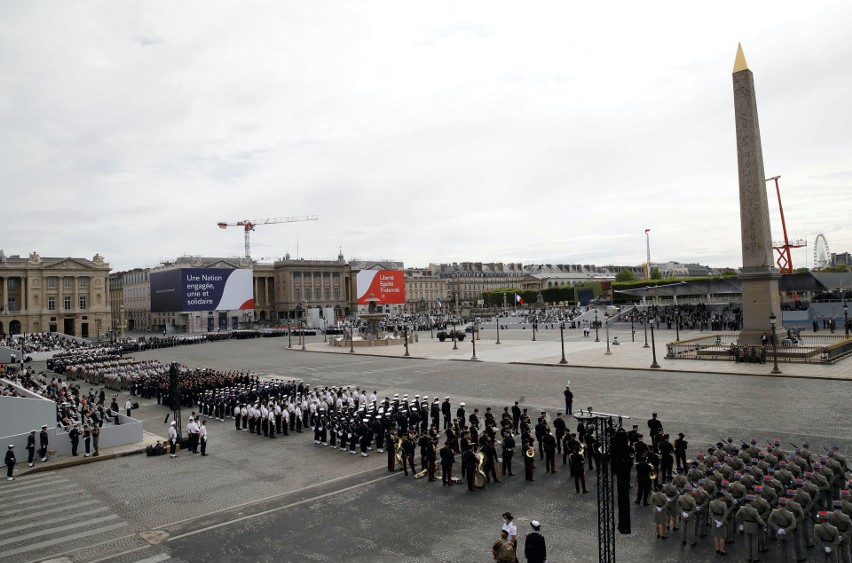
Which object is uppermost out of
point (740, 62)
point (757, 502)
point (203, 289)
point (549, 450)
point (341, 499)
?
point (740, 62)

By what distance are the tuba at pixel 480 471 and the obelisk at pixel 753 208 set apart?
26.9m

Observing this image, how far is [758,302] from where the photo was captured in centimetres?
3378

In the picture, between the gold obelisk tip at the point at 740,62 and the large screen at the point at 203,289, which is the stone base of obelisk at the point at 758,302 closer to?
the gold obelisk tip at the point at 740,62

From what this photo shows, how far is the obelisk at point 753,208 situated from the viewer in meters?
32.7

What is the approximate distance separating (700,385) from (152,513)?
2379 cm

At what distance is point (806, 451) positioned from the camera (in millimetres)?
A: 11695

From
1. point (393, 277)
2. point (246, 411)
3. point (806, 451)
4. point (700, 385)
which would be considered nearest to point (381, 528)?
point (806, 451)

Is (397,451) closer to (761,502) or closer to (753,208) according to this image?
(761,502)

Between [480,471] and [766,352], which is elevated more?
[766,352]

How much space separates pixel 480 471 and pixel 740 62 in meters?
31.9

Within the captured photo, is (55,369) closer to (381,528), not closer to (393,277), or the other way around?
(381,528)

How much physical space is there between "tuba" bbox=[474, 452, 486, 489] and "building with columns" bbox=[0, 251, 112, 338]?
98901 mm

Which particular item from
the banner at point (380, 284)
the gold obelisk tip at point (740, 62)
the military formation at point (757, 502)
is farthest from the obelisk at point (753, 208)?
the banner at point (380, 284)

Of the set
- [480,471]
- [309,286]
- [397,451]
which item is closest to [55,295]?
[309,286]
